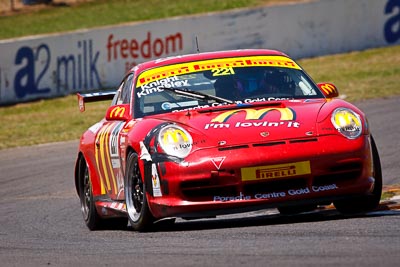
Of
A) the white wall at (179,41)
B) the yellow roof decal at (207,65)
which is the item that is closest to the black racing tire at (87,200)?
the yellow roof decal at (207,65)

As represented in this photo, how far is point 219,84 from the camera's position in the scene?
8828 millimetres

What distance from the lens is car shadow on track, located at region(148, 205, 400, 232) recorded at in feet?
26.3

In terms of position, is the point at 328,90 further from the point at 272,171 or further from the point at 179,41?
the point at 179,41

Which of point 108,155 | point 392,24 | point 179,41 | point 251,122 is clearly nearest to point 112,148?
point 108,155

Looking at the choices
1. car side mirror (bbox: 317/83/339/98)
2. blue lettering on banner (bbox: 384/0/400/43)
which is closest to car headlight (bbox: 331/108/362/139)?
car side mirror (bbox: 317/83/339/98)

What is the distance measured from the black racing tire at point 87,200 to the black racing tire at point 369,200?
2.16 metres

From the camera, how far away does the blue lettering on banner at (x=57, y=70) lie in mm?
23375

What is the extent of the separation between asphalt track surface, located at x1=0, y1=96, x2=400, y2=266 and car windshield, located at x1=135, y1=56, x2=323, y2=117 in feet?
3.03

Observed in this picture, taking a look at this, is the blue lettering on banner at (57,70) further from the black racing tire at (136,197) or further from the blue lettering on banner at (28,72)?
the black racing tire at (136,197)

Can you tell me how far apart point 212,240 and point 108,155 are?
2.19 m

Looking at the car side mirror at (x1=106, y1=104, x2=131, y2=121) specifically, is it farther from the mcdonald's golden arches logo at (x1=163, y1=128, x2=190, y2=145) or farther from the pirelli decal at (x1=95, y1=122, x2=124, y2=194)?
the mcdonald's golden arches logo at (x1=163, y1=128, x2=190, y2=145)

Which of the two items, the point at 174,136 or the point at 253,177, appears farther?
the point at 174,136

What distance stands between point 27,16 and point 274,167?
27577mm

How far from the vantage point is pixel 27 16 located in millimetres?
34281
